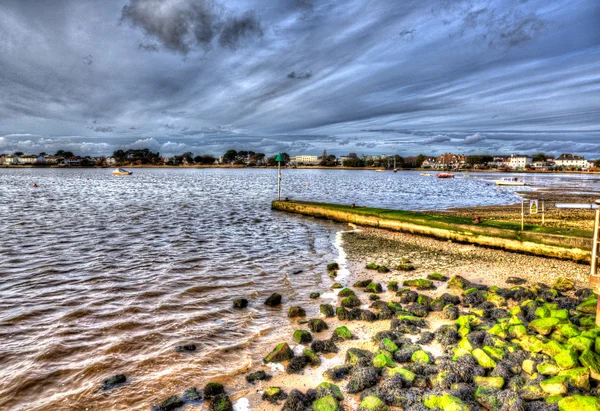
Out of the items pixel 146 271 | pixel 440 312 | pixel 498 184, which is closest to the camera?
pixel 440 312

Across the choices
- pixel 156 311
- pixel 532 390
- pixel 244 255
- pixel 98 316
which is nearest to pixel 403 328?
pixel 532 390

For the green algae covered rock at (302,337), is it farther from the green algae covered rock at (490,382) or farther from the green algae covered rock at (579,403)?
the green algae covered rock at (579,403)

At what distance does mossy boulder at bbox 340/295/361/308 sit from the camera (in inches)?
359

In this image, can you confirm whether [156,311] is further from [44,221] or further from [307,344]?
[44,221]

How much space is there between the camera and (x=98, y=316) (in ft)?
28.2

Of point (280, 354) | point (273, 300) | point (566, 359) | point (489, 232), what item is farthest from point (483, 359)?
point (489, 232)

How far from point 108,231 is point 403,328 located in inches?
702

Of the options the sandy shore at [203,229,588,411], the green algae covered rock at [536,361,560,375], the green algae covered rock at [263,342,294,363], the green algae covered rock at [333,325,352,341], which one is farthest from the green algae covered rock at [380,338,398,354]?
the green algae covered rock at [536,361,560,375]

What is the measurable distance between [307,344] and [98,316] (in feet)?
17.7

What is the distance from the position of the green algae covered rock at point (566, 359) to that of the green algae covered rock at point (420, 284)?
15.2 ft

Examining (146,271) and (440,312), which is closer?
(440,312)

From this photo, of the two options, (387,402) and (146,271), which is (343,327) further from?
(146,271)

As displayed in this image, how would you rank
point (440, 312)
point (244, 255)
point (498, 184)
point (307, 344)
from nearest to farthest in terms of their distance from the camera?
point (307, 344)
point (440, 312)
point (244, 255)
point (498, 184)

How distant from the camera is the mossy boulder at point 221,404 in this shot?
519 cm
